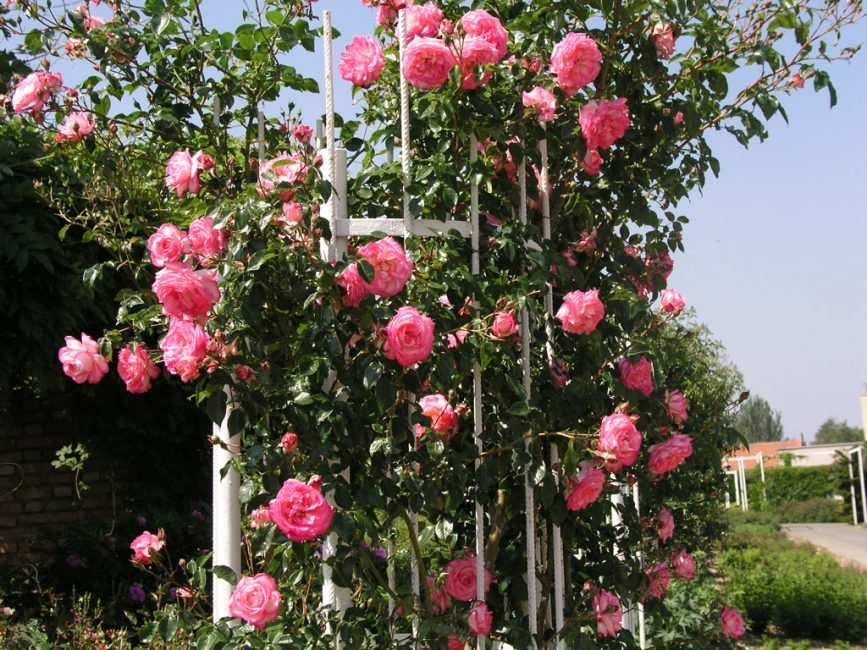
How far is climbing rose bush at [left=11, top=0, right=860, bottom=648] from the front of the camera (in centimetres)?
173

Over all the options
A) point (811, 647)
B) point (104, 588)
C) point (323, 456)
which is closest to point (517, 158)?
point (323, 456)

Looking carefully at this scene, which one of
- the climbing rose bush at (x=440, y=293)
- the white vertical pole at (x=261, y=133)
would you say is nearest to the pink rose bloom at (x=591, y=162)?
the climbing rose bush at (x=440, y=293)

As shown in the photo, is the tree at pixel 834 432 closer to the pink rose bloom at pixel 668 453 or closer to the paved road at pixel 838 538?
the paved road at pixel 838 538

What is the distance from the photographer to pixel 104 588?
15.5 feet

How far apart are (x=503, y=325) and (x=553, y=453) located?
33 cm

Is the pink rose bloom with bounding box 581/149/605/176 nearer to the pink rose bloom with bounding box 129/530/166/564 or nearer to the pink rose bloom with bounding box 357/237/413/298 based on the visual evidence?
the pink rose bloom with bounding box 357/237/413/298

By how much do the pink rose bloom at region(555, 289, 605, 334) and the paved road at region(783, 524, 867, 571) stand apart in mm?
11660

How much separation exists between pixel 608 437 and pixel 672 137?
0.78 m

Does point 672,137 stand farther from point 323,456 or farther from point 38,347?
point 38,347

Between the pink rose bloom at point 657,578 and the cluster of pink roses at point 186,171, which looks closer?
the cluster of pink roses at point 186,171

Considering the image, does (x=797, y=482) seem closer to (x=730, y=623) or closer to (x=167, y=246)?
(x=730, y=623)

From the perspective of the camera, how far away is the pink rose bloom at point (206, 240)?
1854 millimetres

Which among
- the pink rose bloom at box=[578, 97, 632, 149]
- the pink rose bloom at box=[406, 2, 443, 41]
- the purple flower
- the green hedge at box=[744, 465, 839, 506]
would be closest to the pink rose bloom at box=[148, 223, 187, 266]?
the pink rose bloom at box=[406, 2, 443, 41]

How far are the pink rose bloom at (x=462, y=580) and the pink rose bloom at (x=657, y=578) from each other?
562mm
